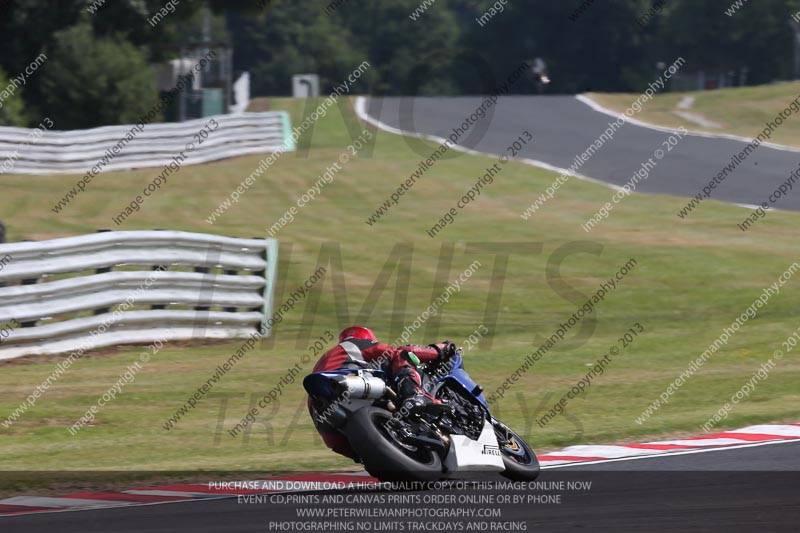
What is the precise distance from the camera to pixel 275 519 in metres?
7.07

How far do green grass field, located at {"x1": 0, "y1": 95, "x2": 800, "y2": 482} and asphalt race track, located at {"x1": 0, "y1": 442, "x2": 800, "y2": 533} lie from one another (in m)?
1.86

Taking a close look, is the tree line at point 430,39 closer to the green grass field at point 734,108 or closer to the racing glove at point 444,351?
the green grass field at point 734,108

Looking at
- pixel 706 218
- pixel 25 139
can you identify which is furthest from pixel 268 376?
pixel 25 139

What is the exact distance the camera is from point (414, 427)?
7887 millimetres

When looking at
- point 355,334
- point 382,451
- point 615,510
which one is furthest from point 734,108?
point 382,451

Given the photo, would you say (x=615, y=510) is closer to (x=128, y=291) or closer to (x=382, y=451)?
(x=382, y=451)

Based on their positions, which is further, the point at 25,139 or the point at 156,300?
the point at 25,139

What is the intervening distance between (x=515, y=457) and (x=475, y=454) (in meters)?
0.53

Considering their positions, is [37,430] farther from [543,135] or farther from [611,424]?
[543,135]

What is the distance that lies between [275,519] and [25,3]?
114 ft

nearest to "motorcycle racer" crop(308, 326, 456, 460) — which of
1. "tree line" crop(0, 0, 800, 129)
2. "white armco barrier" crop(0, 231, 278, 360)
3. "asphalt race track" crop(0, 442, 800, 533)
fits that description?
"asphalt race track" crop(0, 442, 800, 533)

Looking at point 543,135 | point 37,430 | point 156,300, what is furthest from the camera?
point 543,135

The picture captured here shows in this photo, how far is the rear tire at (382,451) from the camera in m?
7.50

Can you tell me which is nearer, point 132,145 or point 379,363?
point 379,363
